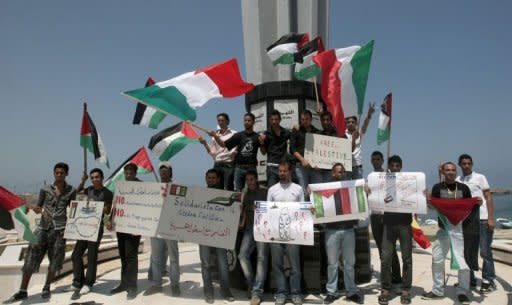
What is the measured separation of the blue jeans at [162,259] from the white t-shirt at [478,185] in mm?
5358

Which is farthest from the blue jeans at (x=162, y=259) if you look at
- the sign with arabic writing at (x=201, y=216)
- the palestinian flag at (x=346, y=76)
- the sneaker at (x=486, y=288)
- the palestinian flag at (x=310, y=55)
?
the sneaker at (x=486, y=288)

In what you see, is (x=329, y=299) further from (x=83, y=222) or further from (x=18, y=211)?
(x=18, y=211)

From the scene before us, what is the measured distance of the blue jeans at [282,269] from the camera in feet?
19.5

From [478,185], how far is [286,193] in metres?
3.45

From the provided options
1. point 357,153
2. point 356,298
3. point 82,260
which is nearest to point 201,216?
point 82,260

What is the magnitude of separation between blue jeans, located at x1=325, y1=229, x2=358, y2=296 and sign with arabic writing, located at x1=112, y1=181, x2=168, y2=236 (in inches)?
122

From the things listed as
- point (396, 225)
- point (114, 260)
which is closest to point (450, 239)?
point (396, 225)

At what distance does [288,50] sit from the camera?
8398mm

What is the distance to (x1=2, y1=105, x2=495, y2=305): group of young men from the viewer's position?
6051mm

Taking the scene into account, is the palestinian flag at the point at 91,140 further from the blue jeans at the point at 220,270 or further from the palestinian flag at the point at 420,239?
the palestinian flag at the point at 420,239

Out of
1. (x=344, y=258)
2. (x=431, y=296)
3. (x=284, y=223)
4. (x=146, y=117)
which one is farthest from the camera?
(x=146, y=117)

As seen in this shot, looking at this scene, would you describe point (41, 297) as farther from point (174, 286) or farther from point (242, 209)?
point (242, 209)

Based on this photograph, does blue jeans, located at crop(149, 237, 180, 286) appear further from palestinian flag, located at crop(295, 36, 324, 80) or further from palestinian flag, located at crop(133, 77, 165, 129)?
palestinian flag, located at crop(295, 36, 324, 80)

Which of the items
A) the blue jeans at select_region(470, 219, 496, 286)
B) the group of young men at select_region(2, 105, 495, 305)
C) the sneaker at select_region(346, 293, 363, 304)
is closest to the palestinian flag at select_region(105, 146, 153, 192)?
the group of young men at select_region(2, 105, 495, 305)
